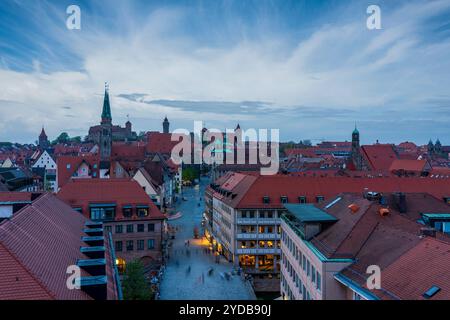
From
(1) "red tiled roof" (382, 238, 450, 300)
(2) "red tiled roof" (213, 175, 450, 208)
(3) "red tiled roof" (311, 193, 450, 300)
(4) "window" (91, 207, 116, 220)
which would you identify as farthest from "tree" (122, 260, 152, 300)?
(2) "red tiled roof" (213, 175, 450, 208)

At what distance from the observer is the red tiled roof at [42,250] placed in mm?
8445

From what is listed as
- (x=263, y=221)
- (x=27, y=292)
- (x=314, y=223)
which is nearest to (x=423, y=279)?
(x=314, y=223)

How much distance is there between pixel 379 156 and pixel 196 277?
7045 centimetres

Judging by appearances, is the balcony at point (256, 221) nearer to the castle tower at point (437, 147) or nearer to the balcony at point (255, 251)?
the balcony at point (255, 251)

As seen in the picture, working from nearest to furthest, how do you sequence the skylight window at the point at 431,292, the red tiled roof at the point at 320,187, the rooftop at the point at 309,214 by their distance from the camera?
the skylight window at the point at 431,292 → the rooftop at the point at 309,214 → the red tiled roof at the point at 320,187

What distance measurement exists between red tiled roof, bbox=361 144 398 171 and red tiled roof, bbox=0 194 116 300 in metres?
80.4

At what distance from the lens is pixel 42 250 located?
11062 millimetres

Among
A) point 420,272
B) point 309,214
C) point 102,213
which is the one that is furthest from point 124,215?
point 420,272

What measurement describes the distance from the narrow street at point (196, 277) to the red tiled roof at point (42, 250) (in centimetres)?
1219

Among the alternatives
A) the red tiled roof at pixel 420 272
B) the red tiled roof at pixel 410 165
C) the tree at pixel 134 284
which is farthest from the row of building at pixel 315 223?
the red tiled roof at pixel 410 165

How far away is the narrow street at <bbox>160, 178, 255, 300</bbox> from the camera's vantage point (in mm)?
27109

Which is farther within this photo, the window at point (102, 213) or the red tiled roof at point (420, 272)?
the window at point (102, 213)

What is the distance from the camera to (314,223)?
20.6 meters
